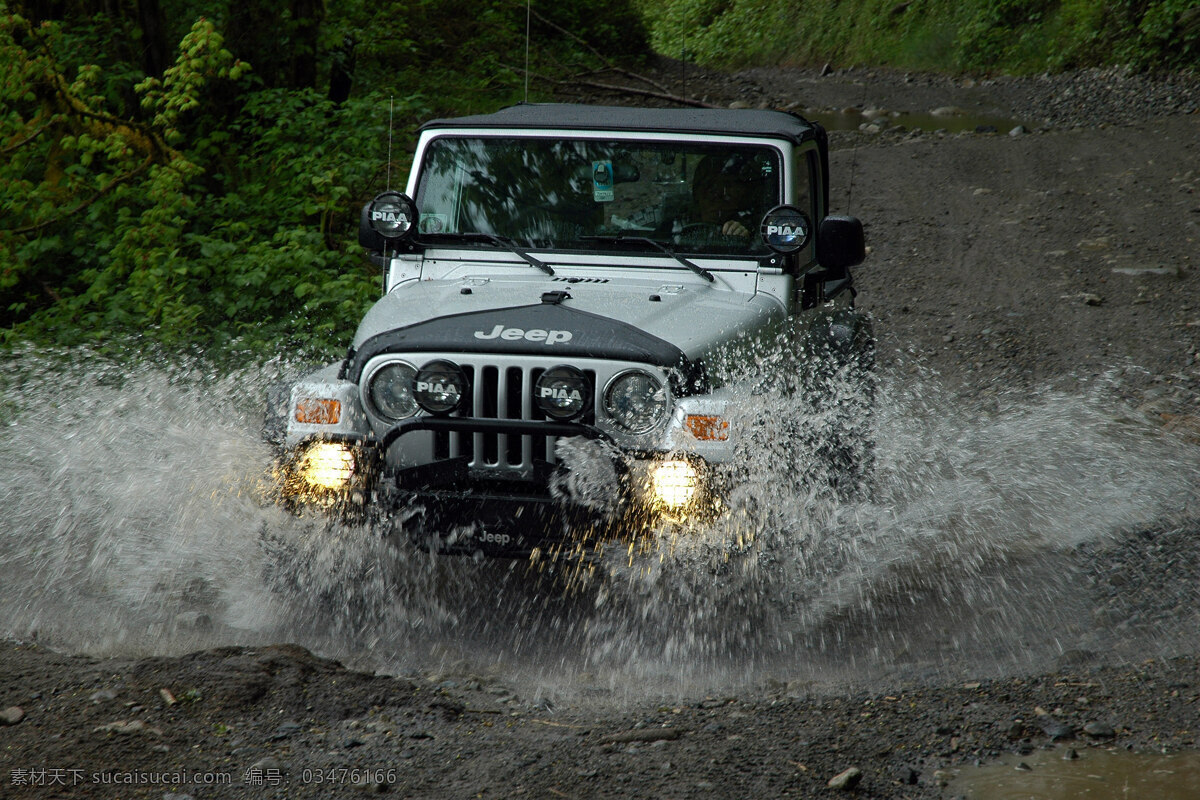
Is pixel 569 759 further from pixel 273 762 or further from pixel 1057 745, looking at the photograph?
pixel 1057 745

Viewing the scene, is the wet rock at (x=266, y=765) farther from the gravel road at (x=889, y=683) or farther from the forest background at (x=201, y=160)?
the forest background at (x=201, y=160)

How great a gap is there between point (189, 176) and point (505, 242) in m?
3.71

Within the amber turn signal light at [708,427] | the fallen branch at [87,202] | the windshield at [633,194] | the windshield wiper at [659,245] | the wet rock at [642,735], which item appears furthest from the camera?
the fallen branch at [87,202]

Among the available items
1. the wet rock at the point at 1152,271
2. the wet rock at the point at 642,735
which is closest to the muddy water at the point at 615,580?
the wet rock at the point at 642,735

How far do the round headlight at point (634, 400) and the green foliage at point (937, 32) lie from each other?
1765 cm

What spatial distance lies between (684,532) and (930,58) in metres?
26.5

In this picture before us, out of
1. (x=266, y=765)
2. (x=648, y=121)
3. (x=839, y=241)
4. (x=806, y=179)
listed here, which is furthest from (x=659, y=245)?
(x=266, y=765)

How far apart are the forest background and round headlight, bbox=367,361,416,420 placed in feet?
6.07

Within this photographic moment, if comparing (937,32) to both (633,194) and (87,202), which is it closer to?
(87,202)

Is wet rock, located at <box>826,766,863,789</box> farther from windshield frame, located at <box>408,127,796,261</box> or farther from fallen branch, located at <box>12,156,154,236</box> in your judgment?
fallen branch, located at <box>12,156,154,236</box>

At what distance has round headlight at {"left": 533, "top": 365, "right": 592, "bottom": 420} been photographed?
12.7 ft

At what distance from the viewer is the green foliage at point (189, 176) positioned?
23.7ft

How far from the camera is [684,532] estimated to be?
3.80 m

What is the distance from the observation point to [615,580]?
412cm
